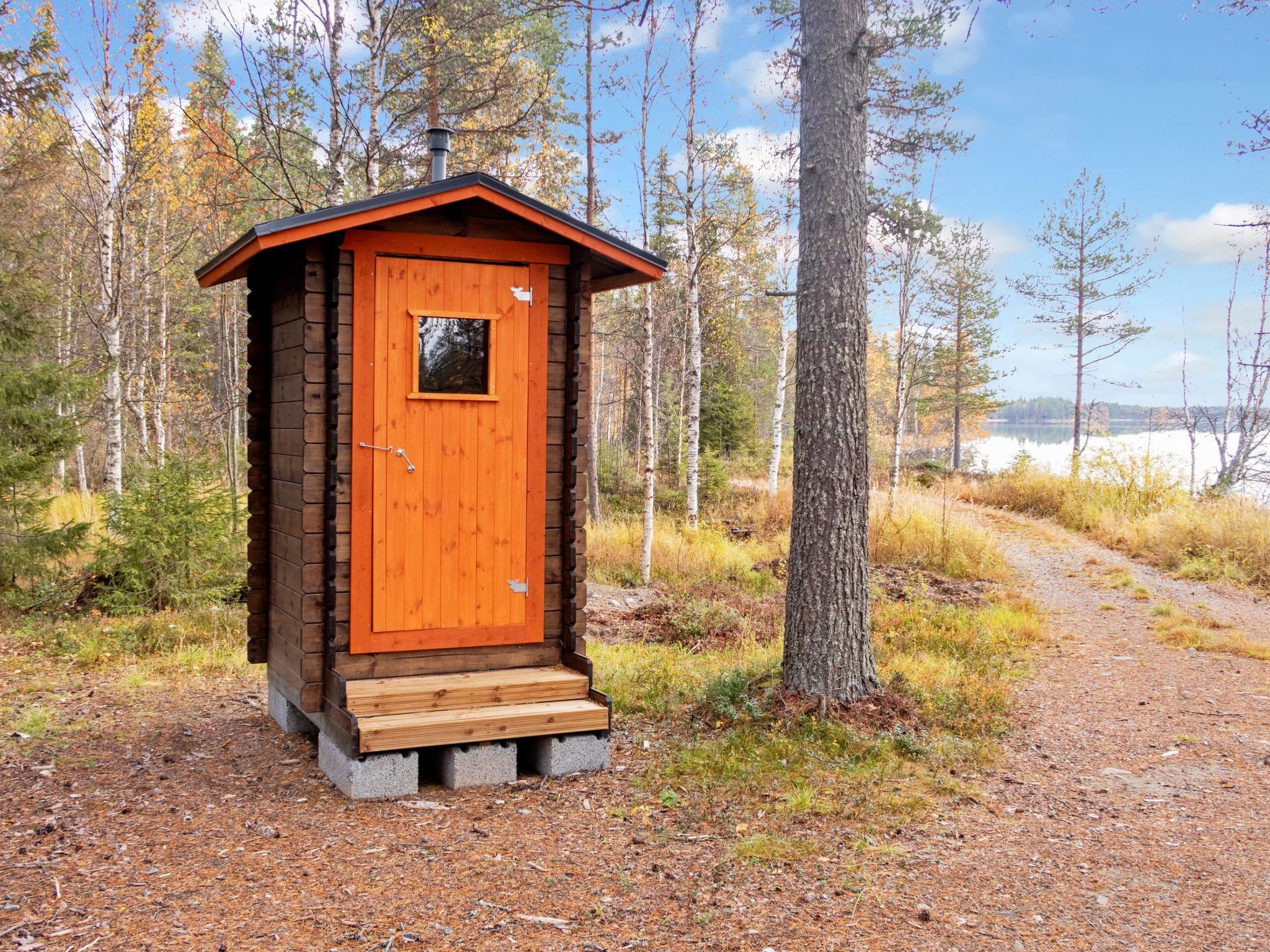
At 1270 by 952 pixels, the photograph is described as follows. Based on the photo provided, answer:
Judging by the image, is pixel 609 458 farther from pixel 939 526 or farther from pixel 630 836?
pixel 630 836

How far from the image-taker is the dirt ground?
3.51m

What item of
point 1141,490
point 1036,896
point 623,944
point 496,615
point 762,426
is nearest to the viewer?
point 623,944

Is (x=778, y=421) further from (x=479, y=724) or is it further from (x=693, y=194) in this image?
(x=479, y=724)

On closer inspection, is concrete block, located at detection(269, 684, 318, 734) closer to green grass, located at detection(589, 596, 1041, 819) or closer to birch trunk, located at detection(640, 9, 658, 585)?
green grass, located at detection(589, 596, 1041, 819)

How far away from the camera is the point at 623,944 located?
11.2ft

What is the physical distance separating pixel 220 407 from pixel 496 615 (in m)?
21.6

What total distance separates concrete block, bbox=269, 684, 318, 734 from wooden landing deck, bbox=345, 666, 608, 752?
1.13m

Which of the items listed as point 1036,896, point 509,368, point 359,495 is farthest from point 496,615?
point 1036,896

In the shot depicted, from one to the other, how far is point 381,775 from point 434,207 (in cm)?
314

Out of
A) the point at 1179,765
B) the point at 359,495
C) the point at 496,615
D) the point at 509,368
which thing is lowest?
the point at 1179,765

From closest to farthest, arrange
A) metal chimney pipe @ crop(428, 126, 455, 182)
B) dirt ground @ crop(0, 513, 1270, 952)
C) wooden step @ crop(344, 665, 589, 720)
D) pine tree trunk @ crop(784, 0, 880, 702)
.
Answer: dirt ground @ crop(0, 513, 1270, 952), wooden step @ crop(344, 665, 589, 720), metal chimney pipe @ crop(428, 126, 455, 182), pine tree trunk @ crop(784, 0, 880, 702)

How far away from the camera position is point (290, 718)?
600 cm

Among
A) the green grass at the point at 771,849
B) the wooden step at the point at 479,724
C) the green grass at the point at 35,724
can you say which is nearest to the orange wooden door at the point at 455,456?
the wooden step at the point at 479,724

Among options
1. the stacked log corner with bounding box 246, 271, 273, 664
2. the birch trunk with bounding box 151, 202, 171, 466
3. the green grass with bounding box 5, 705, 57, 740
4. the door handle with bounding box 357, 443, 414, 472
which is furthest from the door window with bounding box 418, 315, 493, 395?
the birch trunk with bounding box 151, 202, 171, 466
